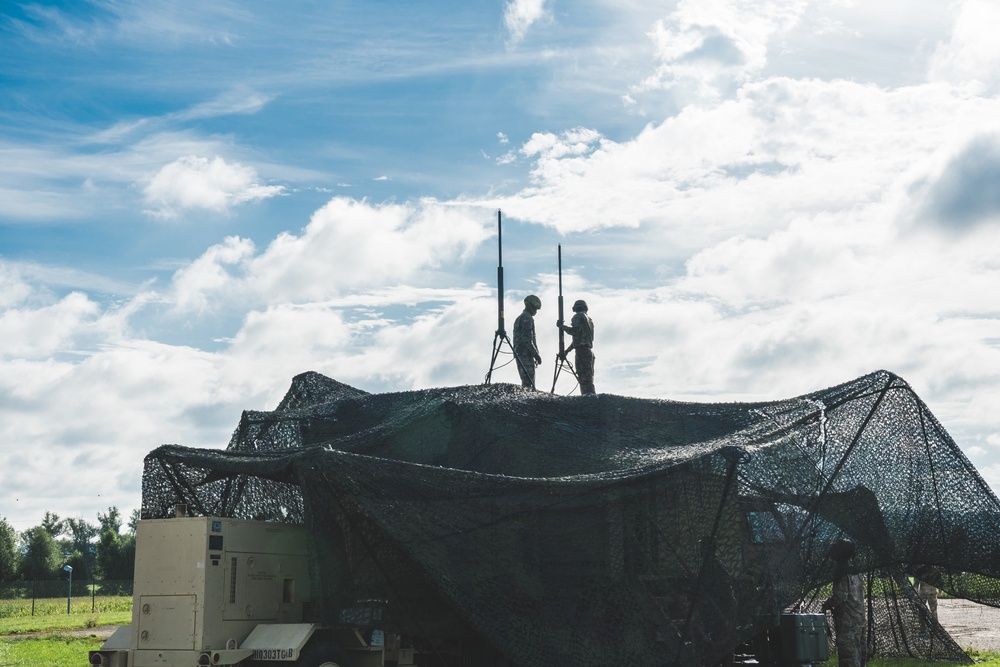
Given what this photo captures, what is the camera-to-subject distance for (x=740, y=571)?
483 inches

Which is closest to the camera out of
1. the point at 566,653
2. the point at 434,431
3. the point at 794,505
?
the point at 566,653

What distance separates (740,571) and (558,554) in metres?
2.10

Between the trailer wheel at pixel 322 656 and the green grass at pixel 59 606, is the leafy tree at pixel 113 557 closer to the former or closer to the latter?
the green grass at pixel 59 606

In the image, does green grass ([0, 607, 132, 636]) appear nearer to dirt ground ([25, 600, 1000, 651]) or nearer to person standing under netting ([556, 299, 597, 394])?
dirt ground ([25, 600, 1000, 651])

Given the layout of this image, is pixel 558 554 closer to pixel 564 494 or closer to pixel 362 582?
pixel 564 494

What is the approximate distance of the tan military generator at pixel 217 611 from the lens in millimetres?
11703

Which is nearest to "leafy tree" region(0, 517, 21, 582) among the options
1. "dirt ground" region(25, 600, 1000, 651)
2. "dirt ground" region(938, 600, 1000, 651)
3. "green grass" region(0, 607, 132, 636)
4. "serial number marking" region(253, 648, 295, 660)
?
"green grass" region(0, 607, 132, 636)

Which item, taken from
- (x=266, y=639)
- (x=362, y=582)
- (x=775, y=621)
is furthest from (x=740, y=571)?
(x=266, y=639)

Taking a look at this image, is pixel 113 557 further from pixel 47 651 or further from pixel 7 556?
pixel 47 651

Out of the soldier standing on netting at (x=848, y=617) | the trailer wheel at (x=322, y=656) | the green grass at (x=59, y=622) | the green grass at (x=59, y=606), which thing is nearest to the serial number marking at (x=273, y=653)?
the trailer wheel at (x=322, y=656)

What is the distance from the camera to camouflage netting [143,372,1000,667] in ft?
38.7

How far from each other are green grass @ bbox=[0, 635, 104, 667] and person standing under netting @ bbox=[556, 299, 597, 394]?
1119cm

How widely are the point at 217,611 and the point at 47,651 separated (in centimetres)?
1453

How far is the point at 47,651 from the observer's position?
2392cm
